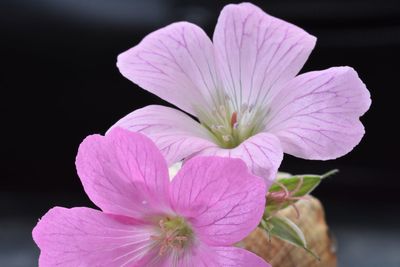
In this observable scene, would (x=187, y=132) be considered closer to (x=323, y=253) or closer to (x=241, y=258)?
(x=241, y=258)

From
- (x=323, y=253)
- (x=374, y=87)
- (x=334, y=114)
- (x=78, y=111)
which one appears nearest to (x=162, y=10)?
(x=78, y=111)

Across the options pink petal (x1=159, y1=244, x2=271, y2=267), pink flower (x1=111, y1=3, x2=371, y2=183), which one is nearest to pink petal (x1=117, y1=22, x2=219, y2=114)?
pink flower (x1=111, y1=3, x2=371, y2=183)

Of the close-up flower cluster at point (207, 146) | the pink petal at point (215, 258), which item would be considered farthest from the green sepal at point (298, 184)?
the pink petal at point (215, 258)

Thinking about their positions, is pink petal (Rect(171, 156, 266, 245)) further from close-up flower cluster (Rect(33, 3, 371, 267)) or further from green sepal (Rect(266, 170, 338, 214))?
green sepal (Rect(266, 170, 338, 214))

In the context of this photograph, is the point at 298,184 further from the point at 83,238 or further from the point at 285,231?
the point at 83,238

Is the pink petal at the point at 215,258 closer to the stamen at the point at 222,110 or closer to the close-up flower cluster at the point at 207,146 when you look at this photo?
the close-up flower cluster at the point at 207,146

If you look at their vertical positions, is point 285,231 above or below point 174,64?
below

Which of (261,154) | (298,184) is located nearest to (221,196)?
(261,154)
